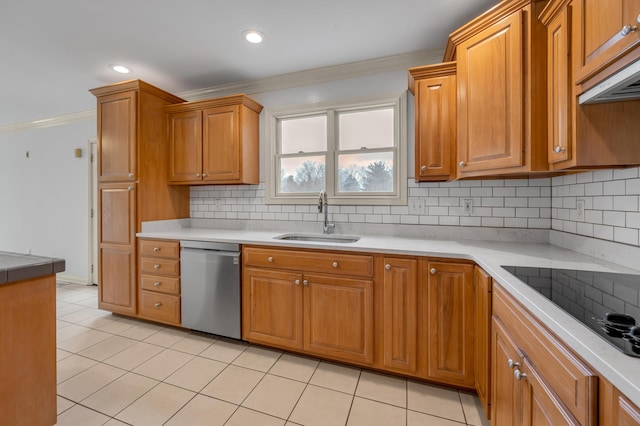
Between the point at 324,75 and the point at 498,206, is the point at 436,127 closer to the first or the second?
the point at 498,206

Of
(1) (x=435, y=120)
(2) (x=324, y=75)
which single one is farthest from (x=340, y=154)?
(1) (x=435, y=120)

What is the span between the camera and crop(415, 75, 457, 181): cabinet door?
212 cm

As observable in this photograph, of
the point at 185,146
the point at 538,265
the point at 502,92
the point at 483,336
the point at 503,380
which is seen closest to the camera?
the point at 503,380

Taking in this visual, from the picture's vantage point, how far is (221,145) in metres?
2.90

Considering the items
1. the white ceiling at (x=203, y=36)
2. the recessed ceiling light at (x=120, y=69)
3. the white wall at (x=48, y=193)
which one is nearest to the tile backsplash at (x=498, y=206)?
the white ceiling at (x=203, y=36)

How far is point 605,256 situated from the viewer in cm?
155

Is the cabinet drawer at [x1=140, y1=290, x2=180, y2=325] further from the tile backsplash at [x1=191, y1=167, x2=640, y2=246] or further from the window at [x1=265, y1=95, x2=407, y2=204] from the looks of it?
the window at [x1=265, y1=95, x2=407, y2=204]

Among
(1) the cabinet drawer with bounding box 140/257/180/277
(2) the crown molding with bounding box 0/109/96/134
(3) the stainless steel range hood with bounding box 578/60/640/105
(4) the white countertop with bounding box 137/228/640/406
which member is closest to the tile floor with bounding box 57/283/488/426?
(1) the cabinet drawer with bounding box 140/257/180/277

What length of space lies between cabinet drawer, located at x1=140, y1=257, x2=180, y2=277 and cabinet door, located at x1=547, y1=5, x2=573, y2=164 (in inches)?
115

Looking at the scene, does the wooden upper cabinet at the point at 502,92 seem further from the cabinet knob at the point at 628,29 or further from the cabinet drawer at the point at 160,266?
the cabinet drawer at the point at 160,266

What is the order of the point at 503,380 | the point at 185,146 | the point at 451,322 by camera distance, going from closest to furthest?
the point at 503,380
the point at 451,322
the point at 185,146

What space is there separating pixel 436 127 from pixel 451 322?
1.40 metres

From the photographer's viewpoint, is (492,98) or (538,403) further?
(492,98)

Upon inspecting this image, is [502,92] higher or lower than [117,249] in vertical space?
higher
